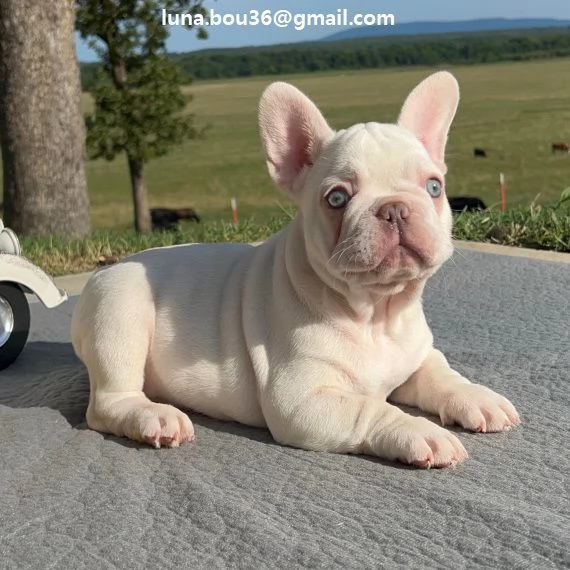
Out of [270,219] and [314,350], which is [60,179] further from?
[314,350]

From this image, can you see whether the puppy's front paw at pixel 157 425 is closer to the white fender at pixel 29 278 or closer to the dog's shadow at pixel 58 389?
the dog's shadow at pixel 58 389

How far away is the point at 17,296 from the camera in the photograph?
142 inches

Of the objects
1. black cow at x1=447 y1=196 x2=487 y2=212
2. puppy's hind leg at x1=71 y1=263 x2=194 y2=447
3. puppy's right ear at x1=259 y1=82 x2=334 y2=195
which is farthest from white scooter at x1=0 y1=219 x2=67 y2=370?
black cow at x1=447 y1=196 x2=487 y2=212

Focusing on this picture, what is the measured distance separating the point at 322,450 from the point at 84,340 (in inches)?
32.2

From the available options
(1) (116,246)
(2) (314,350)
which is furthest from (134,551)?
(1) (116,246)

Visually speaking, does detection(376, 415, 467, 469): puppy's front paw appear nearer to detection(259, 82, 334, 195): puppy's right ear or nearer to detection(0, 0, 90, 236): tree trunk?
detection(259, 82, 334, 195): puppy's right ear

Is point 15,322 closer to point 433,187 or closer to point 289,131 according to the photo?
point 289,131

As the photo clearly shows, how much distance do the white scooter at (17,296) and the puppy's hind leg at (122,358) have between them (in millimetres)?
855

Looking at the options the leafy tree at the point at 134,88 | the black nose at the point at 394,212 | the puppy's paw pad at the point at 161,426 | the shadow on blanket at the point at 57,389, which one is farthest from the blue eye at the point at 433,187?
the leafy tree at the point at 134,88

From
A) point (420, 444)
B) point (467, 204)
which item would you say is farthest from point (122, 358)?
point (467, 204)

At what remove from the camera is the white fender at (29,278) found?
11.5ft

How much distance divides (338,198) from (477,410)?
72cm

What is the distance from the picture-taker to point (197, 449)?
2.54 m

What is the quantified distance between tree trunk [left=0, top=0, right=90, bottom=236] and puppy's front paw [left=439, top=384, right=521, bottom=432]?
5.17 meters
